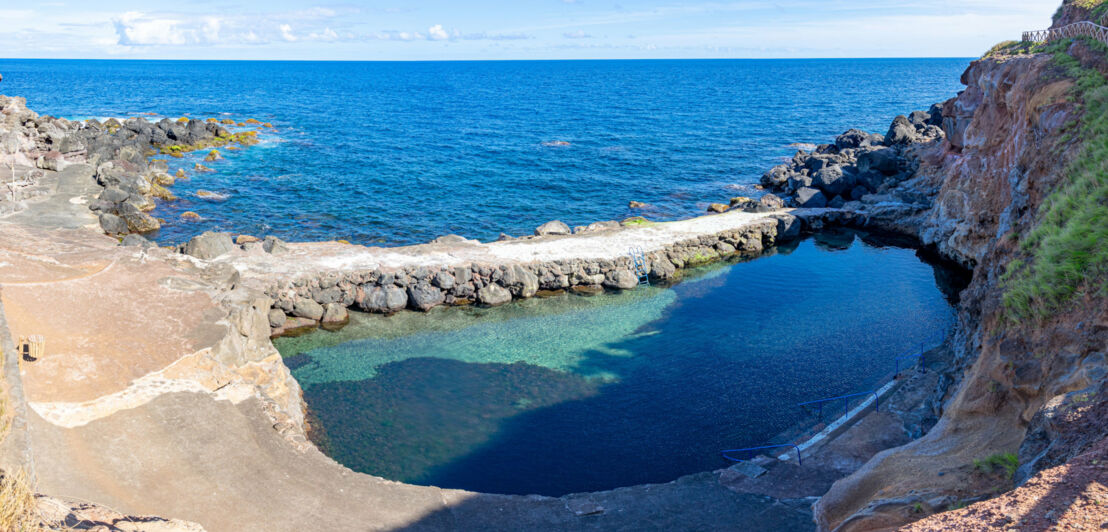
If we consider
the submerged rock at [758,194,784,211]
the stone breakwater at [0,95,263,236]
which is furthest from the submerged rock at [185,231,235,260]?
the submerged rock at [758,194,784,211]

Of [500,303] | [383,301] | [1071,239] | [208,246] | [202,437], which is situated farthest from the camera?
[208,246]

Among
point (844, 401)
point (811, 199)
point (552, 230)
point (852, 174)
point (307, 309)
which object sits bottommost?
point (844, 401)

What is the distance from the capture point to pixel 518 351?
3017cm

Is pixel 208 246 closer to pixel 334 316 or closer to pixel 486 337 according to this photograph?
pixel 334 316

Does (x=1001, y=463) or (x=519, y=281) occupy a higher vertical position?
(x=1001, y=463)

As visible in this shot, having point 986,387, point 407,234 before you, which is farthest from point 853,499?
point 407,234

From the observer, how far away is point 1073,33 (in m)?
31.8

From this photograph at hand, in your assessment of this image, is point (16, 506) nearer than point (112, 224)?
Yes

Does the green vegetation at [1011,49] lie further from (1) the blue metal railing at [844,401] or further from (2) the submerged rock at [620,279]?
(2) the submerged rock at [620,279]

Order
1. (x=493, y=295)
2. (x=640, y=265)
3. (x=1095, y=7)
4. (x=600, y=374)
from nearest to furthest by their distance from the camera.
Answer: (x=600, y=374), (x=1095, y=7), (x=493, y=295), (x=640, y=265)

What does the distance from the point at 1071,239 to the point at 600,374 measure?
16.6 metres

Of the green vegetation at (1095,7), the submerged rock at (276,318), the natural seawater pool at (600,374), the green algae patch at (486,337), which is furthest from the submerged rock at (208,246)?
the green vegetation at (1095,7)

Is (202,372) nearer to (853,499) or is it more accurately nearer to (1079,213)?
(853,499)

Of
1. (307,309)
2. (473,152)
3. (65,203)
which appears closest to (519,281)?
(307,309)
